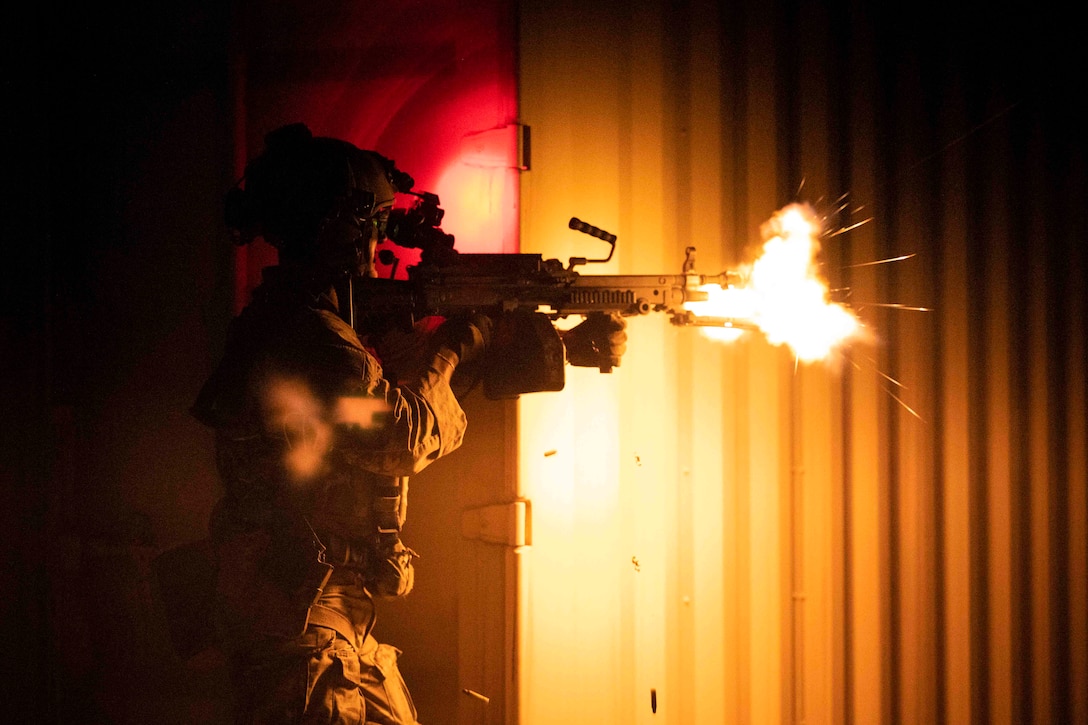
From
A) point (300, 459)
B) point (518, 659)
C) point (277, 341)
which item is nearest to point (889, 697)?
point (518, 659)

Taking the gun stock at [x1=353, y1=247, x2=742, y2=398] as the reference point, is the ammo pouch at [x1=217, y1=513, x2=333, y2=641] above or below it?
below

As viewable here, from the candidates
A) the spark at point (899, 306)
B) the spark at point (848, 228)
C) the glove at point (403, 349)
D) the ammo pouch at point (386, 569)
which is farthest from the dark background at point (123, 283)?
the ammo pouch at point (386, 569)

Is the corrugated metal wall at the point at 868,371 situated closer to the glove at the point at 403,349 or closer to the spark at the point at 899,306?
the spark at the point at 899,306

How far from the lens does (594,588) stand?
275 centimetres

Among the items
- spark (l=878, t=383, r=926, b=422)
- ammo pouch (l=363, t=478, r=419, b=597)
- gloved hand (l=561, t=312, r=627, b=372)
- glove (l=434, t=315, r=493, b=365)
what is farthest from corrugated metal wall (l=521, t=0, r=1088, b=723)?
ammo pouch (l=363, t=478, r=419, b=597)

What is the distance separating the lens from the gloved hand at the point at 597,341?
2492 mm

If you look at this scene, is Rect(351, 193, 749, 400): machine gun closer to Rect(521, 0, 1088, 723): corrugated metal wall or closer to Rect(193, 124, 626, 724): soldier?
Rect(193, 124, 626, 724): soldier

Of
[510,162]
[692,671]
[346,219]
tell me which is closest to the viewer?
[346,219]

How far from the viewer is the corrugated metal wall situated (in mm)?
2895

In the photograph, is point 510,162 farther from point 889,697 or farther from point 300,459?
point 889,697

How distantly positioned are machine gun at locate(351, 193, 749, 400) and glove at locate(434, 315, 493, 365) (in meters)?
0.03

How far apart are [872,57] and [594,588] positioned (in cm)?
246

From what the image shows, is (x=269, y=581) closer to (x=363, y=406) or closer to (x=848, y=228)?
(x=363, y=406)

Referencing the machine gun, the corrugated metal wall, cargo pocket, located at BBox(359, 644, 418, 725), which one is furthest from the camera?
the corrugated metal wall
